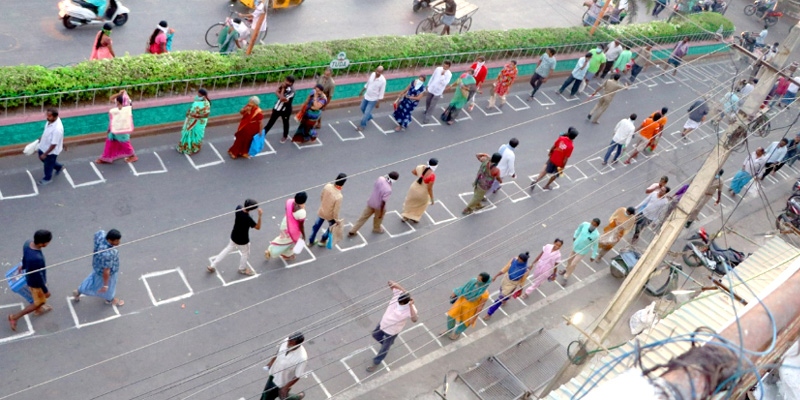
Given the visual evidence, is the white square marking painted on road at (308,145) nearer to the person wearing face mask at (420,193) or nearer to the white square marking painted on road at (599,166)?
the person wearing face mask at (420,193)

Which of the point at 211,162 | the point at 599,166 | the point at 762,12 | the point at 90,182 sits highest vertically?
the point at 90,182

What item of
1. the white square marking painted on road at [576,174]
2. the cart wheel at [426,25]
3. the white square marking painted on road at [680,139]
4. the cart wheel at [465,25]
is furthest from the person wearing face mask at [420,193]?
the white square marking painted on road at [680,139]

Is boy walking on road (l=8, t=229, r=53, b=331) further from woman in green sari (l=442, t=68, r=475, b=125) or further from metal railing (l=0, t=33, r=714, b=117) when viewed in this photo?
woman in green sari (l=442, t=68, r=475, b=125)

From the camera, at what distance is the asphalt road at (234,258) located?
975 cm

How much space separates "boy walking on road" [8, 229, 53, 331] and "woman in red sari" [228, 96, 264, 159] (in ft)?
15.1

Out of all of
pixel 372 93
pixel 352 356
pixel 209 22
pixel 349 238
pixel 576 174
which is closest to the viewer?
pixel 352 356

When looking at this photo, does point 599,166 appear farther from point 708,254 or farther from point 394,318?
point 394,318

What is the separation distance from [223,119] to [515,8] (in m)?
12.3

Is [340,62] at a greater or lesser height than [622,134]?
greater

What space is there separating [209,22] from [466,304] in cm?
954

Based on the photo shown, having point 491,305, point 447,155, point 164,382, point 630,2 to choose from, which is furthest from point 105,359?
point 630,2

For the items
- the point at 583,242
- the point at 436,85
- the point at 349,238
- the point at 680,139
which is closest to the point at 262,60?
the point at 436,85

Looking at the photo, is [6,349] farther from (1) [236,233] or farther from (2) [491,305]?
(2) [491,305]

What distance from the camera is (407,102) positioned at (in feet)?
51.9
